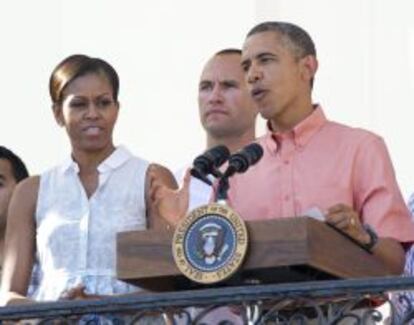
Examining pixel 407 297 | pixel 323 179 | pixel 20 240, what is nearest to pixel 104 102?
pixel 20 240

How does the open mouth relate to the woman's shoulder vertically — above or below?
above

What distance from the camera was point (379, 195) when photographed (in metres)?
7.81

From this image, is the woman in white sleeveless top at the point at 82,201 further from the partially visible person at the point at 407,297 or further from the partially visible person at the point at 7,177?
the partially visible person at the point at 407,297

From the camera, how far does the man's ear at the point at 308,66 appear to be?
813 centimetres

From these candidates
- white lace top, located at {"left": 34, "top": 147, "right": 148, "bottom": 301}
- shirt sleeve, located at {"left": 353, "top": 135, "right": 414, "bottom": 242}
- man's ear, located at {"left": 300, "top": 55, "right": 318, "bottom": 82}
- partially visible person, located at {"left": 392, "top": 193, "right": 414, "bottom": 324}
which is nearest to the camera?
partially visible person, located at {"left": 392, "top": 193, "right": 414, "bottom": 324}

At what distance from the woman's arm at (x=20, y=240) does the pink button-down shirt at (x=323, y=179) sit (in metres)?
0.89

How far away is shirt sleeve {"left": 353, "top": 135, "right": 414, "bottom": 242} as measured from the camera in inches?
306

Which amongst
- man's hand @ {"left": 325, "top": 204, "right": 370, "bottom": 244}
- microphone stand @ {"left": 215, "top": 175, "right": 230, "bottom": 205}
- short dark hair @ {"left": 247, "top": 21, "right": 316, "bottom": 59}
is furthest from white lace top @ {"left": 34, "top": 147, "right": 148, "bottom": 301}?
man's hand @ {"left": 325, "top": 204, "right": 370, "bottom": 244}

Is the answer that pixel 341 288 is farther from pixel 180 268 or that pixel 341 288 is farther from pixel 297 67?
pixel 297 67

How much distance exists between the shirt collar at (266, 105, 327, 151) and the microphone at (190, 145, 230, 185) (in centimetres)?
65

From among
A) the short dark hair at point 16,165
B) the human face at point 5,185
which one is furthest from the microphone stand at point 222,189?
the short dark hair at point 16,165

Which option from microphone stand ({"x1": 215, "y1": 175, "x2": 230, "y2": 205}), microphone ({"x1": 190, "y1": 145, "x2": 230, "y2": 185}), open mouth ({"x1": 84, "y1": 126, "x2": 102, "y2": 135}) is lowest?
microphone stand ({"x1": 215, "y1": 175, "x2": 230, "y2": 205})

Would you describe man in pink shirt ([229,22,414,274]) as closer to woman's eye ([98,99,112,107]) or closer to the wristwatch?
the wristwatch

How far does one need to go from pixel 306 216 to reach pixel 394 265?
1.91ft
